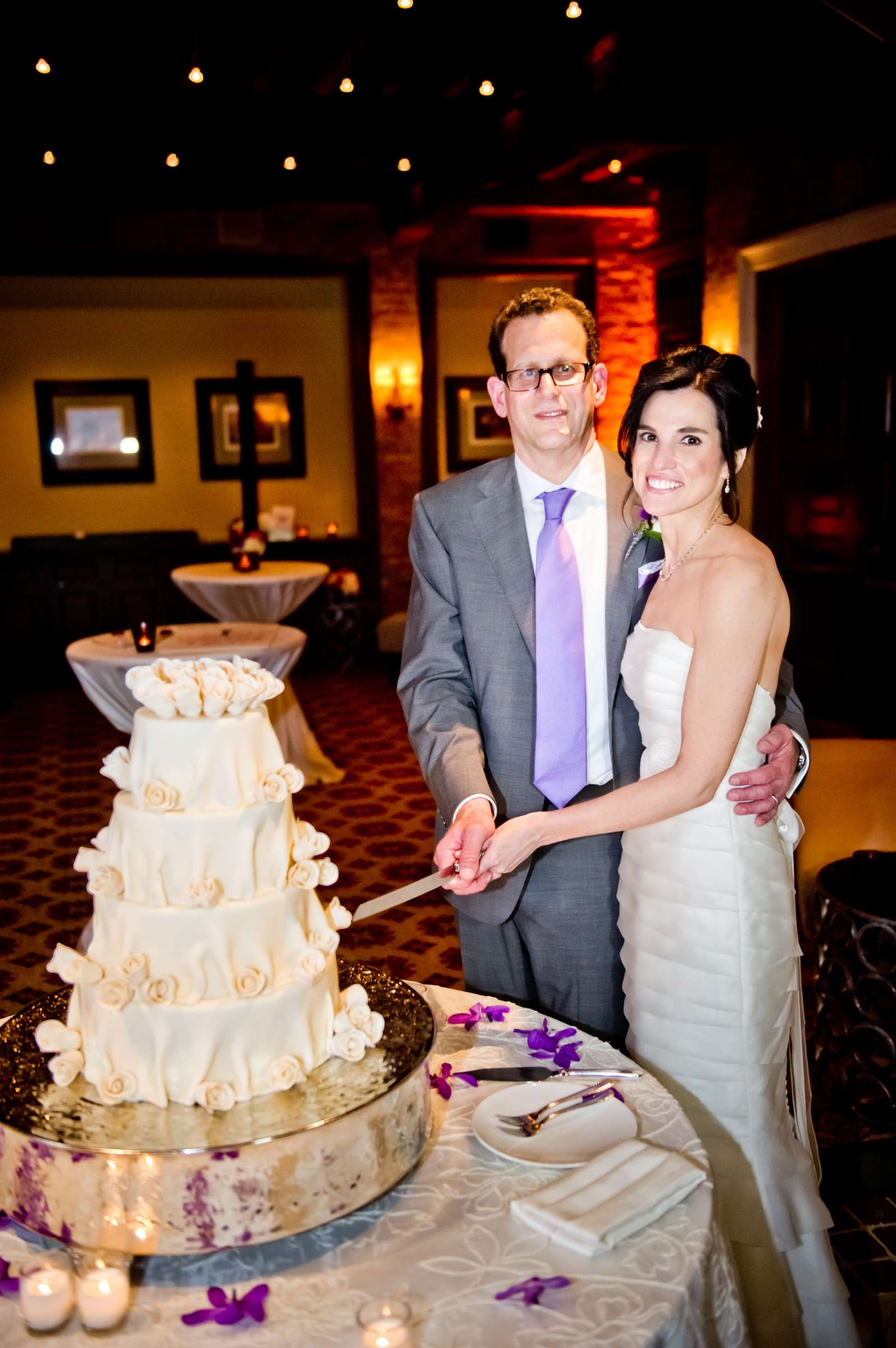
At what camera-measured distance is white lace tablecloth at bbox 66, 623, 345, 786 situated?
554cm

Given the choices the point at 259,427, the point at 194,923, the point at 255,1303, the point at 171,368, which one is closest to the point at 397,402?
the point at 259,427

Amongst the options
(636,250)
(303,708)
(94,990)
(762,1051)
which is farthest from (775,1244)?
(636,250)

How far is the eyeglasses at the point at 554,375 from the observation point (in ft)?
7.89

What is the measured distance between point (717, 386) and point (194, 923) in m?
1.31

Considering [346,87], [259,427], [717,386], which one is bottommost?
[717,386]

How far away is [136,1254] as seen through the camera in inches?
57.6

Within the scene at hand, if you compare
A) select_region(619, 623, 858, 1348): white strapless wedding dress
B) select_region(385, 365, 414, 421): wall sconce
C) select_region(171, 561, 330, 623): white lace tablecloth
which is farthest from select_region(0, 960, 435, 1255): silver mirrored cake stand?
select_region(385, 365, 414, 421): wall sconce

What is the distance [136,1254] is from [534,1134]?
0.58m

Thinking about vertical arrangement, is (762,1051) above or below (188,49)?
below

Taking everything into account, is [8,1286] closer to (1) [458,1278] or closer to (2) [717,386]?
(1) [458,1278]

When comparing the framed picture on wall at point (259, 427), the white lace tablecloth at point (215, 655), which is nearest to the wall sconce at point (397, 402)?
the framed picture on wall at point (259, 427)

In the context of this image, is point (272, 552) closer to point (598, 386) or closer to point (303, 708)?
point (303, 708)

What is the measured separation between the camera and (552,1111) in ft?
5.81

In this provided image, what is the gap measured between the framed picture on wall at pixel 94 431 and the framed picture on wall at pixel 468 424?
10.0ft
